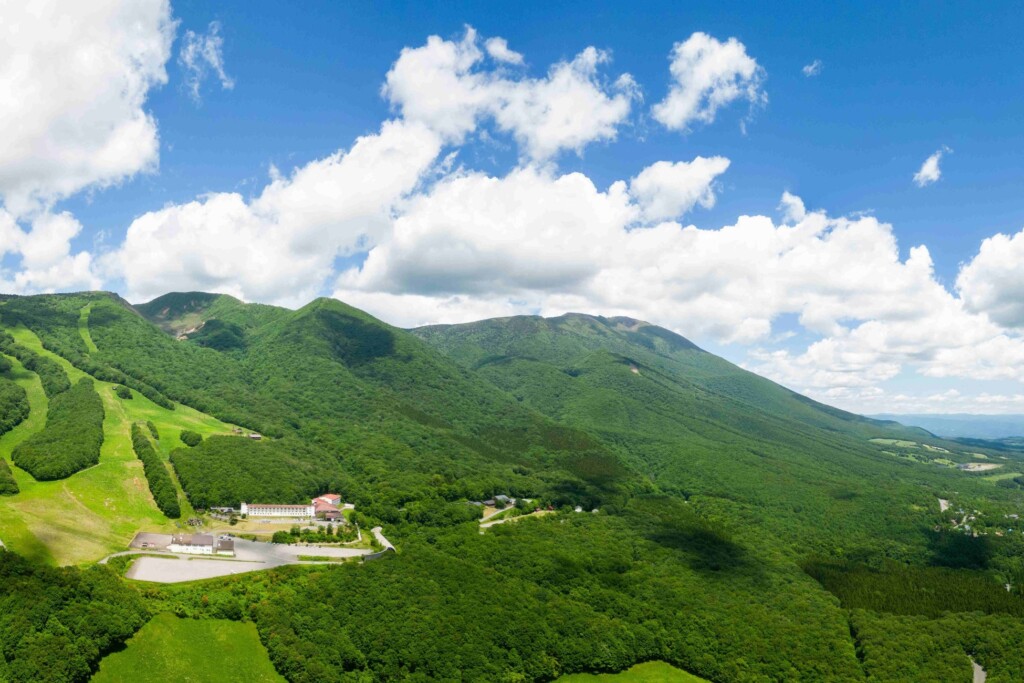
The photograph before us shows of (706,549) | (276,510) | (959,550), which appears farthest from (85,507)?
(959,550)

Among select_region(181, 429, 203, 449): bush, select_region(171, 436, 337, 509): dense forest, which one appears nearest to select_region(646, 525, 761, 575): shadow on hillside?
select_region(171, 436, 337, 509): dense forest

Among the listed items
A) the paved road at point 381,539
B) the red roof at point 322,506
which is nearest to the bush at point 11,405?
the red roof at point 322,506

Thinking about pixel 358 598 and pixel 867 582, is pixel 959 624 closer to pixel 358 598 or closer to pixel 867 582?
pixel 867 582

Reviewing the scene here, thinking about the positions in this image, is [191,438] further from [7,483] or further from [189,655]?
[189,655]

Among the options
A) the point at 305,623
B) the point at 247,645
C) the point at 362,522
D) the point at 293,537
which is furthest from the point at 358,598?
the point at 362,522

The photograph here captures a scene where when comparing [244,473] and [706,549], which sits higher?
[244,473]

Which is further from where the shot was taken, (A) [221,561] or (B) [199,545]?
(B) [199,545]
